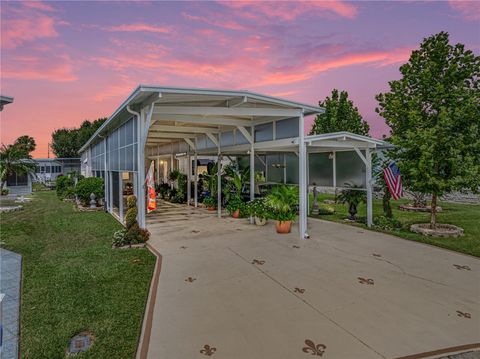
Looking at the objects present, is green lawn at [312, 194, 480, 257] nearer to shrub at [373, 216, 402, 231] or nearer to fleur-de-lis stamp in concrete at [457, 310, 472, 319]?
shrub at [373, 216, 402, 231]

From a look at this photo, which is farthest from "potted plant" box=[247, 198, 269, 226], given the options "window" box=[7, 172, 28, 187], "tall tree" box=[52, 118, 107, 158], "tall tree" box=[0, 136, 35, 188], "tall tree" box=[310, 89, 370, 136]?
"tall tree" box=[52, 118, 107, 158]

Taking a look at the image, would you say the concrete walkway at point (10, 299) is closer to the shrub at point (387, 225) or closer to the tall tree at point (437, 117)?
the shrub at point (387, 225)

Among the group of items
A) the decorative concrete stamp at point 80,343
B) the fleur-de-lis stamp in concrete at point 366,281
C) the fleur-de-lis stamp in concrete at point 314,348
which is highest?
the fleur-de-lis stamp in concrete at point 366,281

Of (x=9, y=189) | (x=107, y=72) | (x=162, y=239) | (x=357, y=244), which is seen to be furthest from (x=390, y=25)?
(x=9, y=189)

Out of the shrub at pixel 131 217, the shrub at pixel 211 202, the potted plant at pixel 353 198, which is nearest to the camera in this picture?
the shrub at pixel 131 217

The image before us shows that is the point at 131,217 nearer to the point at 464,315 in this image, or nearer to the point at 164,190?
the point at 464,315

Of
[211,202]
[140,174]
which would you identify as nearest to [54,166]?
[211,202]

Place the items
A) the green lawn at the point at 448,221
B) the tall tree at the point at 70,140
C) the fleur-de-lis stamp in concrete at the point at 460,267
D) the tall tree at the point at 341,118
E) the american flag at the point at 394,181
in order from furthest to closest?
the tall tree at the point at 70,140
the tall tree at the point at 341,118
the american flag at the point at 394,181
the green lawn at the point at 448,221
the fleur-de-lis stamp in concrete at the point at 460,267

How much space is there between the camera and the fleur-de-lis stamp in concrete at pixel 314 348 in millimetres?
2920

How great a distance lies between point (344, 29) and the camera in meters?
10.5

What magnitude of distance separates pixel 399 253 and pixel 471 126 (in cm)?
427

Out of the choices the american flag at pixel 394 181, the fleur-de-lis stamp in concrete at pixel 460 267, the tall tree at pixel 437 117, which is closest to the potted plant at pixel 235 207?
the american flag at pixel 394 181

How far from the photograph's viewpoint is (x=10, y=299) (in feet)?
13.8

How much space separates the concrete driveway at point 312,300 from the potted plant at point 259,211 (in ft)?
6.08
